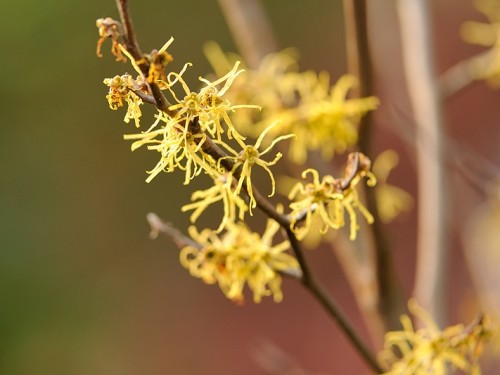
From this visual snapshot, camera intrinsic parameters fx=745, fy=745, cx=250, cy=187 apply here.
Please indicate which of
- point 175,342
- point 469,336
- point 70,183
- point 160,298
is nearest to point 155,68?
point 469,336

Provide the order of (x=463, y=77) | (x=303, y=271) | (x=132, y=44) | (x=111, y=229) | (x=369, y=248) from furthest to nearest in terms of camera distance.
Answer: (x=111, y=229), (x=463, y=77), (x=369, y=248), (x=303, y=271), (x=132, y=44)

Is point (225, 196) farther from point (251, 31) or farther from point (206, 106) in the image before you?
point (251, 31)

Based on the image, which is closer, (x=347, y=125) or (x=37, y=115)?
(x=347, y=125)

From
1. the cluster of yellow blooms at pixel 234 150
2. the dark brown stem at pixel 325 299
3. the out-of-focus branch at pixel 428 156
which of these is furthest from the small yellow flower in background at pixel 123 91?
the out-of-focus branch at pixel 428 156

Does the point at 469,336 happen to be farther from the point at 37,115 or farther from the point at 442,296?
the point at 37,115

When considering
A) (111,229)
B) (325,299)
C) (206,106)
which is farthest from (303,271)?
(111,229)

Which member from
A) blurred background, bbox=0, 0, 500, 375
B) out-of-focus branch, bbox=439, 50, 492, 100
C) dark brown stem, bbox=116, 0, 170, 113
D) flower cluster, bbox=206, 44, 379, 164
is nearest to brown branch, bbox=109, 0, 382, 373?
dark brown stem, bbox=116, 0, 170, 113

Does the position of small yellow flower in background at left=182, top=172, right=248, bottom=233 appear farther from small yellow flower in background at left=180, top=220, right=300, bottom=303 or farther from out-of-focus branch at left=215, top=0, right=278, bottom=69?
out-of-focus branch at left=215, top=0, right=278, bottom=69
